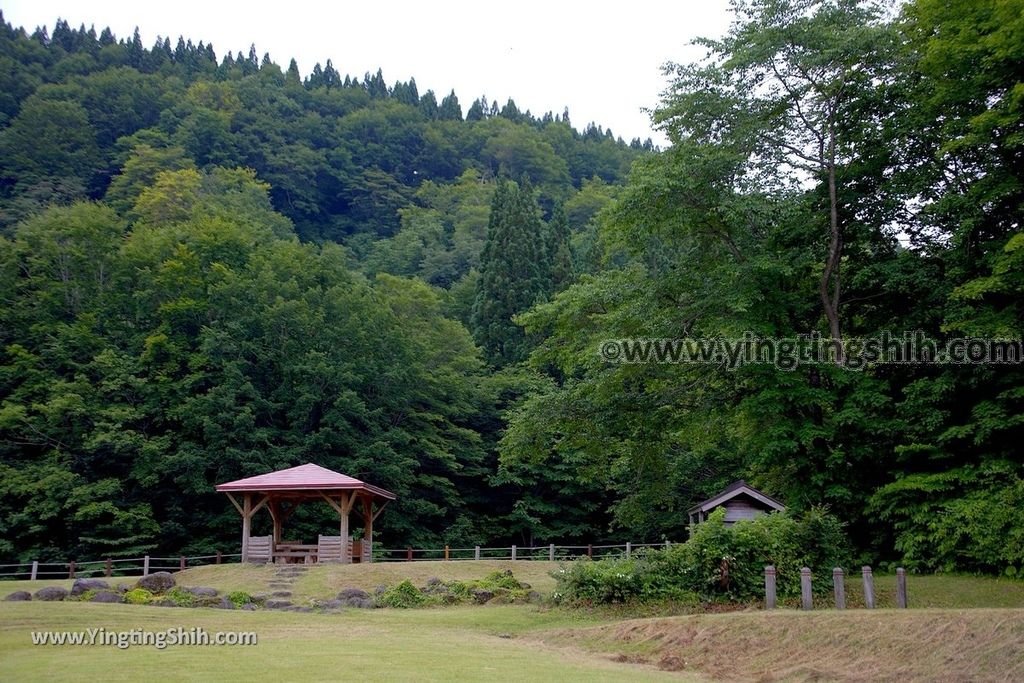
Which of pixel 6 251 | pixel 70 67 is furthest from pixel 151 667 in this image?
pixel 70 67

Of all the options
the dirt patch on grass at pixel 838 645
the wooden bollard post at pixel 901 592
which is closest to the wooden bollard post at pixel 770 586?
the dirt patch on grass at pixel 838 645

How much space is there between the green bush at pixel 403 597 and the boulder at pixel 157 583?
21.0 ft

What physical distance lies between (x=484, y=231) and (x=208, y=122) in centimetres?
2994

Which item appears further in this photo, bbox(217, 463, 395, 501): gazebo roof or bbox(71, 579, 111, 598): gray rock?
bbox(217, 463, 395, 501): gazebo roof

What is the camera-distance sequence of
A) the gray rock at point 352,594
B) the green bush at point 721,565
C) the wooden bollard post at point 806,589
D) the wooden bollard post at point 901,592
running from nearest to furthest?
the wooden bollard post at point 901,592 → the wooden bollard post at point 806,589 → the green bush at point 721,565 → the gray rock at point 352,594

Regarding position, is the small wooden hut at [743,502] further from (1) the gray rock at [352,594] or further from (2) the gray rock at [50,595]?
(2) the gray rock at [50,595]

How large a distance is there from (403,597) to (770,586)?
32.8ft

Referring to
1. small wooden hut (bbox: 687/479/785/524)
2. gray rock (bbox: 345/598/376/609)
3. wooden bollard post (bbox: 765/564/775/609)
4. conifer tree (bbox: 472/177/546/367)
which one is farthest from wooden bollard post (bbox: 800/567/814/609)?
conifer tree (bbox: 472/177/546/367)

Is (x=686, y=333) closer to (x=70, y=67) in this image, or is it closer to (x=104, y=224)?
(x=104, y=224)

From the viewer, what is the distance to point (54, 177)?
74.1 meters

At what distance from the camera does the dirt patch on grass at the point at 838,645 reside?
40.8ft

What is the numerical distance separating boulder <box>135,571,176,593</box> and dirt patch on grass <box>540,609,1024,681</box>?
1450cm

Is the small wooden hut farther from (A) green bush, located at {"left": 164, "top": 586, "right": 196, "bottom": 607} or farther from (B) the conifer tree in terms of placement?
(B) the conifer tree

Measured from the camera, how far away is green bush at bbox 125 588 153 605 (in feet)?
74.2
